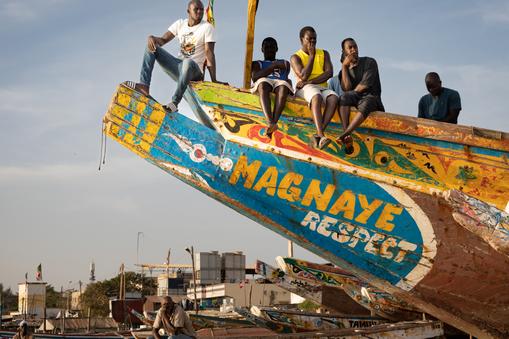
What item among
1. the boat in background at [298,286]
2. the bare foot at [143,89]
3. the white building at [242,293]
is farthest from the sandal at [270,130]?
the white building at [242,293]

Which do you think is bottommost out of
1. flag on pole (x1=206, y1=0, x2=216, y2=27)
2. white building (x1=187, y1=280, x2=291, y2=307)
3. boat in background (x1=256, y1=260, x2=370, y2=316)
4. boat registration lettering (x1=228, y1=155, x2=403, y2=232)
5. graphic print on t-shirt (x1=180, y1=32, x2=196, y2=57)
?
white building (x1=187, y1=280, x2=291, y2=307)

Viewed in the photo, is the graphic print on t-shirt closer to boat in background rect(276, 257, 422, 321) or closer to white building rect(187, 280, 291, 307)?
boat in background rect(276, 257, 422, 321)

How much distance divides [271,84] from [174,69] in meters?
1.27

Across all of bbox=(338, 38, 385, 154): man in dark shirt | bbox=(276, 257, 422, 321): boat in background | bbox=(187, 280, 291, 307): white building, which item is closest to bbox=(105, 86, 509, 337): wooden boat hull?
bbox=(338, 38, 385, 154): man in dark shirt

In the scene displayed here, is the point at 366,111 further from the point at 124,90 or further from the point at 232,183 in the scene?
the point at 124,90

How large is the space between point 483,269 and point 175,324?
344 cm

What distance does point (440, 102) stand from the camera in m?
8.02

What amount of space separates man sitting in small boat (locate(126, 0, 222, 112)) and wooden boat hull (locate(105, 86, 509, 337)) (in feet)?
1.07

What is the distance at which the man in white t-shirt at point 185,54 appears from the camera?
25.6 ft

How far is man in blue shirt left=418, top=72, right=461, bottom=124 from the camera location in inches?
314

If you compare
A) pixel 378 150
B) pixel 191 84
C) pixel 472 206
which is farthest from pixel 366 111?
pixel 191 84

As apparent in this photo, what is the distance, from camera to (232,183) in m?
7.66

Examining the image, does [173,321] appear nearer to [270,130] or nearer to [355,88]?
[270,130]

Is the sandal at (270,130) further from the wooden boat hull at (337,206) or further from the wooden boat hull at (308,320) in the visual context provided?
the wooden boat hull at (308,320)
